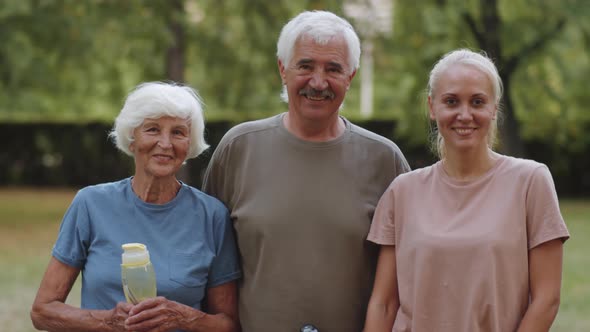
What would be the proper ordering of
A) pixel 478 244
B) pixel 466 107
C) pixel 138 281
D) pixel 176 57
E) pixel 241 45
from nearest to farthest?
pixel 478 244, pixel 466 107, pixel 138 281, pixel 241 45, pixel 176 57

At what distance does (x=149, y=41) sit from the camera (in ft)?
52.1

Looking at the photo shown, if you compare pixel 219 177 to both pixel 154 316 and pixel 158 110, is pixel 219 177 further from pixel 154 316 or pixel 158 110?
pixel 154 316

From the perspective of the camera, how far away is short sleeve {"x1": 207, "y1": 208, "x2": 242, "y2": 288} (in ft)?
12.5

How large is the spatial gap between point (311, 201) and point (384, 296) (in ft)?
1.83

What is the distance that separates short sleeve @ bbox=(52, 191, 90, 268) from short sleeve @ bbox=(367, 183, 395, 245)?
1259 millimetres

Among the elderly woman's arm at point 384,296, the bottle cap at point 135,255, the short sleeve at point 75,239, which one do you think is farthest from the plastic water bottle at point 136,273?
the elderly woman's arm at point 384,296

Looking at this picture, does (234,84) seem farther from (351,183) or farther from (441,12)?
(351,183)

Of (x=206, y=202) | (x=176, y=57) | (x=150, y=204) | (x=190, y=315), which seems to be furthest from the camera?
(x=176, y=57)

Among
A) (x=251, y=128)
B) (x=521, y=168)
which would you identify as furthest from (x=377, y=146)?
(x=521, y=168)

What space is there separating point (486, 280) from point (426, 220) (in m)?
0.34

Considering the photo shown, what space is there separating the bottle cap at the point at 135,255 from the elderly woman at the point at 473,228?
1018 millimetres

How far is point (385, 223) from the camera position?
355 cm

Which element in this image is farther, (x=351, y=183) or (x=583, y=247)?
(x=583, y=247)

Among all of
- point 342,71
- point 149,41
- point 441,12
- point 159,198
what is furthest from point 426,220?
point 149,41
